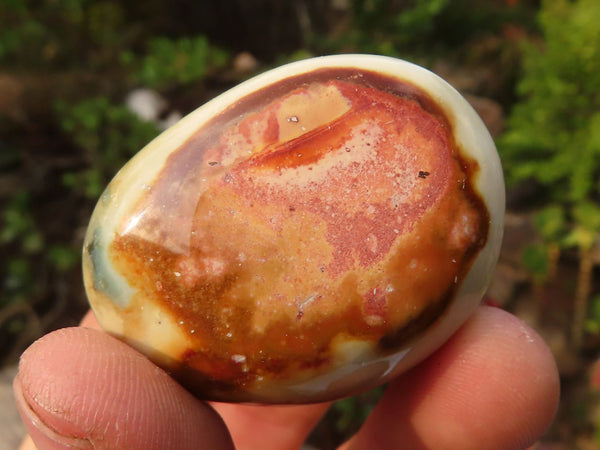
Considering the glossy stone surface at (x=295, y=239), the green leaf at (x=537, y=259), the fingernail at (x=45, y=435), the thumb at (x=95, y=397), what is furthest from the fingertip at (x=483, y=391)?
the green leaf at (x=537, y=259)

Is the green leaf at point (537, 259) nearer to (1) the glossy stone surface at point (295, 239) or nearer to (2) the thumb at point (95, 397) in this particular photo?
(1) the glossy stone surface at point (295, 239)

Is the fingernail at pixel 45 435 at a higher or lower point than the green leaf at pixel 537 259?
higher

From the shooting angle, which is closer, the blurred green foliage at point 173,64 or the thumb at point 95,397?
the thumb at point 95,397

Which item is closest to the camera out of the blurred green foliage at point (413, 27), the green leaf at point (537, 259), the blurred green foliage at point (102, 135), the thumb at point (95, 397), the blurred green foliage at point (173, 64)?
the thumb at point (95, 397)

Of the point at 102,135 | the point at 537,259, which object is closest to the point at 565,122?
the point at 537,259

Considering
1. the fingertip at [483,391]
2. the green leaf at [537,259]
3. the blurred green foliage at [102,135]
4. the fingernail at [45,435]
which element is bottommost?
the green leaf at [537,259]

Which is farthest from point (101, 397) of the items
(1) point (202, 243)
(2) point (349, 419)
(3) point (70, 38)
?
(3) point (70, 38)

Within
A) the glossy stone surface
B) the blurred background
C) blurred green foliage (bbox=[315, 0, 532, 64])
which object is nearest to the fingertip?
the glossy stone surface
